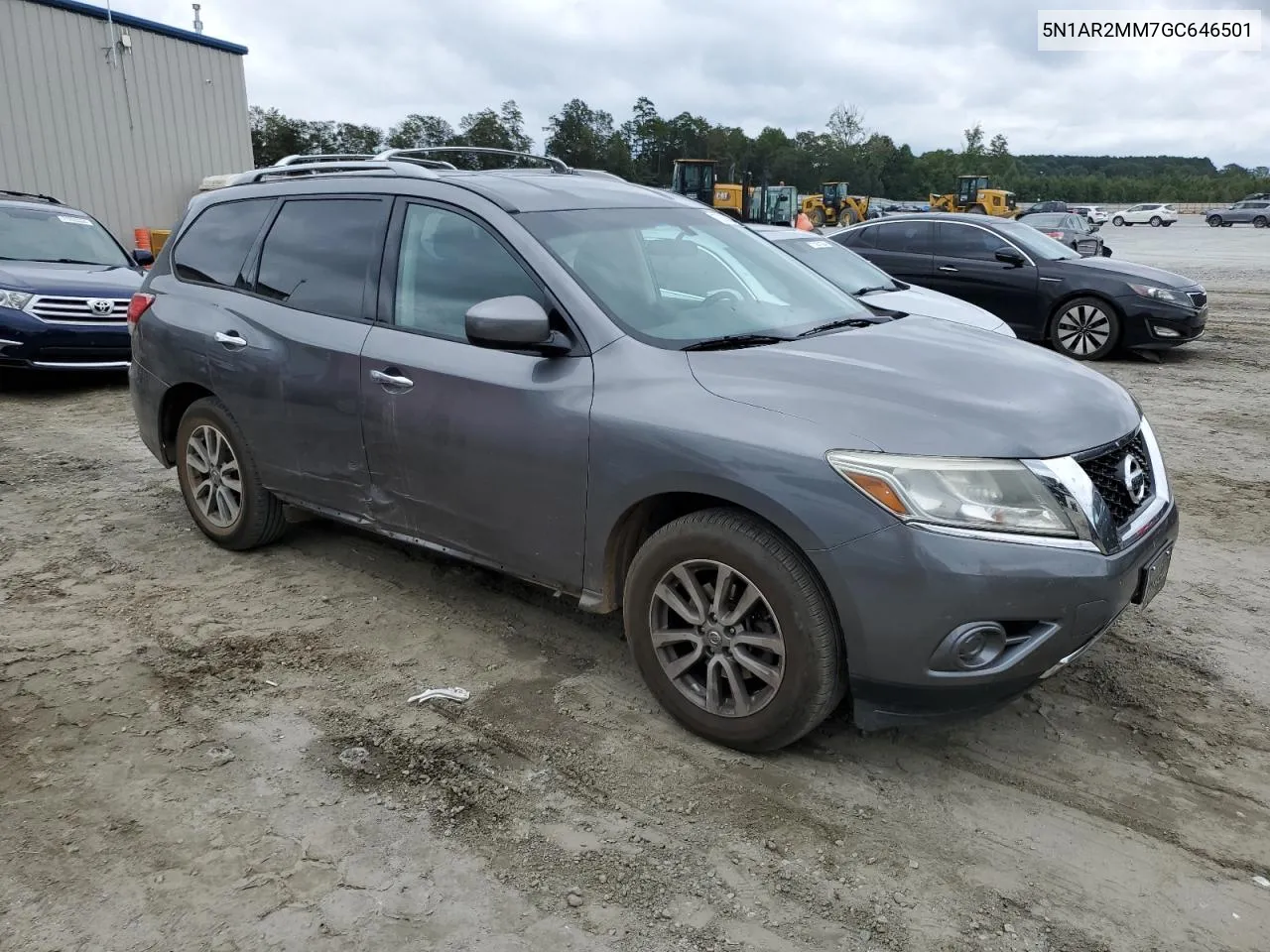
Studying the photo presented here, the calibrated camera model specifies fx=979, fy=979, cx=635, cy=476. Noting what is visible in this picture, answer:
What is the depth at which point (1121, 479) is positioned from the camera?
3004mm

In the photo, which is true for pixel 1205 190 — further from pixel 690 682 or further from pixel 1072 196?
pixel 690 682

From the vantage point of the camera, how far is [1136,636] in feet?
13.1

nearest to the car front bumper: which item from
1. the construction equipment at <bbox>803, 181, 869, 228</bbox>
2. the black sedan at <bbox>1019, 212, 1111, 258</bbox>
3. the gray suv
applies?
the gray suv

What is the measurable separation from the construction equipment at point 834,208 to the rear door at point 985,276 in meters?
36.1

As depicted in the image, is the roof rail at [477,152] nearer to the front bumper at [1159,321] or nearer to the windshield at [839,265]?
the windshield at [839,265]

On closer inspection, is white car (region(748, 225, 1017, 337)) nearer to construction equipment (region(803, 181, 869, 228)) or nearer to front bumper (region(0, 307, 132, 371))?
front bumper (region(0, 307, 132, 371))

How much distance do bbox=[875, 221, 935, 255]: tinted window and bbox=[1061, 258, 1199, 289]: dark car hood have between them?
1560 millimetres

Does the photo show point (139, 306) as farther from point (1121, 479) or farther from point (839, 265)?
point (839, 265)

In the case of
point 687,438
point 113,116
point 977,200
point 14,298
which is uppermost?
point 113,116

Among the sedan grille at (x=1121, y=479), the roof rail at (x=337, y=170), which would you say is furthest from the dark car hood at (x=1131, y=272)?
the roof rail at (x=337, y=170)

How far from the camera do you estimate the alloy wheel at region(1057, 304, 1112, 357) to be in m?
10.8

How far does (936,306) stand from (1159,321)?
387 centimetres

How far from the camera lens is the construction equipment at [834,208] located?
47.1 m

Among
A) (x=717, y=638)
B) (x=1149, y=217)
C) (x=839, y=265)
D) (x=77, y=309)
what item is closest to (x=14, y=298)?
(x=77, y=309)
